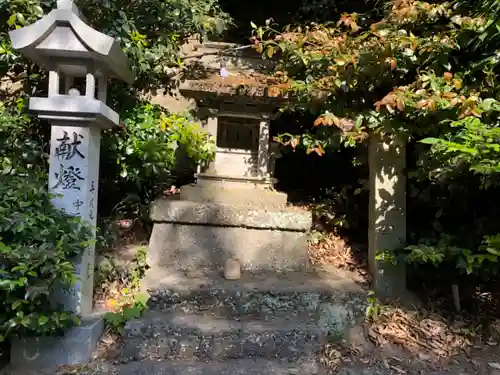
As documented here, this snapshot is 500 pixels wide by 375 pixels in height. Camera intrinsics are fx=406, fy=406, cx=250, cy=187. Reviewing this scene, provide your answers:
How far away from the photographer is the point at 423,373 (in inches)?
128

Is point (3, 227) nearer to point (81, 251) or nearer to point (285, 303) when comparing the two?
point (81, 251)

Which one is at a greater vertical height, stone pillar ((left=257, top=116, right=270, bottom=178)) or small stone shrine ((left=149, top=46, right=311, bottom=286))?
stone pillar ((left=257, top=116, right=270, bottom=178))

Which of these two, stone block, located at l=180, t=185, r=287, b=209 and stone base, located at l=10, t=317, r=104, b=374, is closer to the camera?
stone base, located at l=10, t=317, r=104, b=374

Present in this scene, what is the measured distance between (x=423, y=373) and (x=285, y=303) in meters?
1.24

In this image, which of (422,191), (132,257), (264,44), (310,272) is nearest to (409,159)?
(422,191)

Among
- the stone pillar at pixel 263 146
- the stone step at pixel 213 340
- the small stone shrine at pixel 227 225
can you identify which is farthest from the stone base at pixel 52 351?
the stone pillar at pixel 263 146

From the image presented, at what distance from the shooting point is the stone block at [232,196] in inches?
189

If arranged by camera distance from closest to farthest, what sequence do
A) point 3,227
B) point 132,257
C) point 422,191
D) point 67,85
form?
point 3,227 → point 67,85 → point 422,191 → point 132,257

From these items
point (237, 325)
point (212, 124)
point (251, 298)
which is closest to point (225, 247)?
point (251, 298)

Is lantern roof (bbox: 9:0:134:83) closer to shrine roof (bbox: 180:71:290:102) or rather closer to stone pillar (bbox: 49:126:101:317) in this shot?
stone pillar (bbox: 49:126:101:317)

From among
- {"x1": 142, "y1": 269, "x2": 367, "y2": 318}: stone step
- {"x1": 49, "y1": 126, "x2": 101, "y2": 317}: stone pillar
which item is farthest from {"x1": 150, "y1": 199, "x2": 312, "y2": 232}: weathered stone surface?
{"x1": 49, "y1": 126, "x2": 101, "y2": 317}: stone pillar

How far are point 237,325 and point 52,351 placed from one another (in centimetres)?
146

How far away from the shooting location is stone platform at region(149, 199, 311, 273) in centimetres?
444

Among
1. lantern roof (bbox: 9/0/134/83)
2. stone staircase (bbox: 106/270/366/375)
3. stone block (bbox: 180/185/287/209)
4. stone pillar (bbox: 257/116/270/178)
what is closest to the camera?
lantern roof (bbox: 9/0/134/83)
